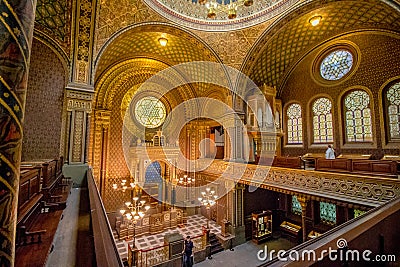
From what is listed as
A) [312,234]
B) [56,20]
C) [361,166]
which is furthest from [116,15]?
[312,234]

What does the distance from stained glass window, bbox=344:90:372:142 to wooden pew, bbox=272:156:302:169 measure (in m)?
3.51

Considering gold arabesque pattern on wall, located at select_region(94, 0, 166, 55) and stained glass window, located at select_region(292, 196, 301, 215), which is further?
stained glass window, located at select_region(292, 196, 301, 215)

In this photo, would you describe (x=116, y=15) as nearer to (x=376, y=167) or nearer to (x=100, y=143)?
(x=100, y=143)

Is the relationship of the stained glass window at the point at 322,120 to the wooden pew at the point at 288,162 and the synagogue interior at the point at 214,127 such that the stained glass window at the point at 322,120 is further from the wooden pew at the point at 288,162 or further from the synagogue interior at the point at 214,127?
the wooden pew at the point at 288,162

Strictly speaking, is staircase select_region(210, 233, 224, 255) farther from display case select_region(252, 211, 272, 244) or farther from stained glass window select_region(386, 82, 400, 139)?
stained glass window select_region(386, 82, 400, 139)

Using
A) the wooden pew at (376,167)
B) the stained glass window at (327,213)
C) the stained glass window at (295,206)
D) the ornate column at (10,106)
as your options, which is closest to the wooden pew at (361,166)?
the wooden pew at (376,167)

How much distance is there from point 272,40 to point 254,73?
1.74m

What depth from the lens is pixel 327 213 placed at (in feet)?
31.0

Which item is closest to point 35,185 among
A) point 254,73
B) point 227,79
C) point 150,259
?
point 150,259

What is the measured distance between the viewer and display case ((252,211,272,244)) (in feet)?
33.7

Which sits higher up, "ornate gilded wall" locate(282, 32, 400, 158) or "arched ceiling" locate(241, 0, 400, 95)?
"arched ceiling" locate(241, 0, 400, 95)

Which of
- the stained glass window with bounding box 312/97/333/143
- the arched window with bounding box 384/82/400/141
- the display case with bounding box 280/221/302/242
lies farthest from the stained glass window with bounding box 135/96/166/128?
the arched window with bounding box 384/82/400/141

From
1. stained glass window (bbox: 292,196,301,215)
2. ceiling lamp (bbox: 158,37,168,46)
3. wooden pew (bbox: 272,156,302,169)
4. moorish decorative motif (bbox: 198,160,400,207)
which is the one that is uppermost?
ceiling lamp (bbox: 158,37,168,46)

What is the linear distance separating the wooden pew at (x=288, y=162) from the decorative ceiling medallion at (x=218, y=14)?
20.6 feet
